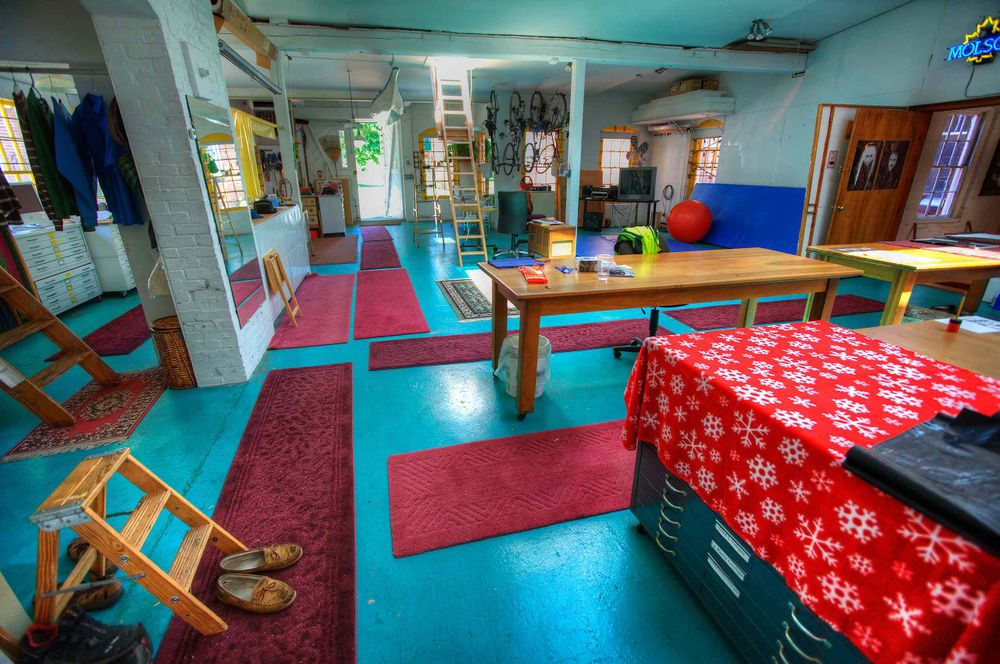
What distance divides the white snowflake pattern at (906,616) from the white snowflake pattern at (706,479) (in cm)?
53

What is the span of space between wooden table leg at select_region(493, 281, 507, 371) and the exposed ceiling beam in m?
4.63

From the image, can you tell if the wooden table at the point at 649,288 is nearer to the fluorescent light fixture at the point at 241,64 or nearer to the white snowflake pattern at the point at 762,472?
the white snowflake pattern at the point at 762,472

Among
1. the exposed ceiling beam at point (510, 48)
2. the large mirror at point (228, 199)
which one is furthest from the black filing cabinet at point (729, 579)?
the exposed ceiling beam at point (510, 48)

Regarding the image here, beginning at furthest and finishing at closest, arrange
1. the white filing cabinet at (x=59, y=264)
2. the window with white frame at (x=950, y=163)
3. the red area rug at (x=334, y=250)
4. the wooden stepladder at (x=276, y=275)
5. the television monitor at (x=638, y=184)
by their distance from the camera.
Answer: the television monitor at (x=638, y=184) < the red area rug at (x=334, y=250) < the window with white frame at (x=950, y=163) < the wooden stepladder at (x=276, y=275) < the white filing cabinet at (x=59, y=264)

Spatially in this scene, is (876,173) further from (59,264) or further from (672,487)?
(59,264)

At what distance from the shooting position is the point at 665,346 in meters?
1.66

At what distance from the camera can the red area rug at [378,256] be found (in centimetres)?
731

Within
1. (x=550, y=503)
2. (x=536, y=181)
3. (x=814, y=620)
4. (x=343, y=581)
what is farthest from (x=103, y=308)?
(x=536, y=181)

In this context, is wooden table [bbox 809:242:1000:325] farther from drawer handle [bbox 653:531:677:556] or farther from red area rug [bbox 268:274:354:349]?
red area rug [bbox 268:274:354:349]

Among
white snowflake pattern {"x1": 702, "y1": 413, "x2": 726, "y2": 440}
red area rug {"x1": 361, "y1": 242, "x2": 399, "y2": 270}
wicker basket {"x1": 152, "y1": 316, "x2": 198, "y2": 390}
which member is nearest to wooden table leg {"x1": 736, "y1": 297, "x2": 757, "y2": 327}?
white snowflake pattern {"x1": 702, "y1": 413, "x2": 726, "y2": 440}

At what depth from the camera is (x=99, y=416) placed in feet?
9.64

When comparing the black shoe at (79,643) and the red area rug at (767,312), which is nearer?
the black shoe at (79,643)

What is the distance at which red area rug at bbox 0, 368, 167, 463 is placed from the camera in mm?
2625

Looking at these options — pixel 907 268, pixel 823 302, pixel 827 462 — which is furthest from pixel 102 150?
pixel 907 268
